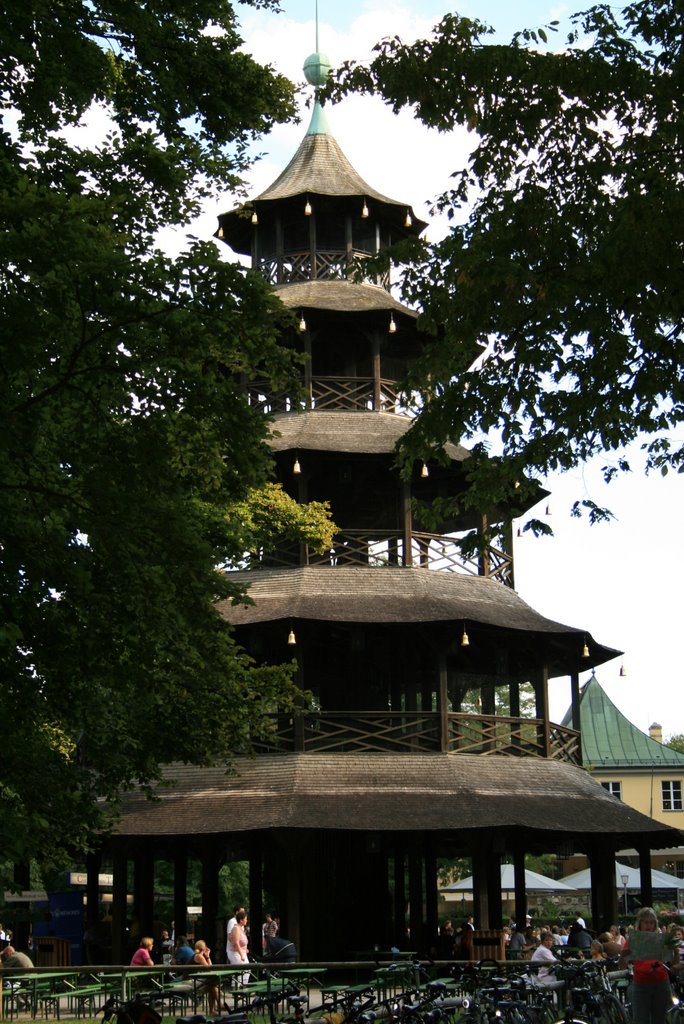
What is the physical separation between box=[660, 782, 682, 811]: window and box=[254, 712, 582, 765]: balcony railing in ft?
142

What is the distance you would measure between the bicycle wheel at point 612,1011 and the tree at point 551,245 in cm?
604

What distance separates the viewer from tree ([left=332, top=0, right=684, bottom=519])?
46.2ft

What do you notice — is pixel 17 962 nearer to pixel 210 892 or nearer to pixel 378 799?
pixel 210 892

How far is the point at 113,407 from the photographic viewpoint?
14.3m

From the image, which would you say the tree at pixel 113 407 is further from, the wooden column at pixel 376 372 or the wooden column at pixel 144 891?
the wooden column at pixel 376 372

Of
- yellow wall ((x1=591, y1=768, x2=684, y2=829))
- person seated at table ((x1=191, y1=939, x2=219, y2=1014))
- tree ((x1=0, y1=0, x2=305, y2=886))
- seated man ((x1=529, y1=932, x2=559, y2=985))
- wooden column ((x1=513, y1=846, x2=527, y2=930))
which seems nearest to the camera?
tree ((x1=0, y1=0, x2=305, y2=886))

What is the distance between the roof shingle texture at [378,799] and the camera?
89.6 ft

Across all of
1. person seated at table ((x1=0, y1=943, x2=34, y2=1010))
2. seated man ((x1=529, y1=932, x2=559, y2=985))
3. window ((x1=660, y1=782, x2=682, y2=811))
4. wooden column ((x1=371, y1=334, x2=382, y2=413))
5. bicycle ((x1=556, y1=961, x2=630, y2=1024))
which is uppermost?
wooden column ((x1=371, y1=334, x2=382, y2=413))

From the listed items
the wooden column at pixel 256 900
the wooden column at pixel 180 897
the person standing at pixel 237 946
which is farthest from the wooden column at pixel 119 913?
the person standing at pixel 237 946

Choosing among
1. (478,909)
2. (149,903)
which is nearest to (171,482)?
(478,909)

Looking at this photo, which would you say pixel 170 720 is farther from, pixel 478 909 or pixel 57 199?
pixel 478 909

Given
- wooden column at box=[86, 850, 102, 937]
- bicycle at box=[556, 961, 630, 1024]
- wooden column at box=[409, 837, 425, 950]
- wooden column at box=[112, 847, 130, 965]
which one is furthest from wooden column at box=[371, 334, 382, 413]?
bicycle at box=[556, 961, 630, 1024]

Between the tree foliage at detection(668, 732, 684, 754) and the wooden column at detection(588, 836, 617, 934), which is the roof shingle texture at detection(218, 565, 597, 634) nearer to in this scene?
the wooden column at detection(588, 836, 617, 934)

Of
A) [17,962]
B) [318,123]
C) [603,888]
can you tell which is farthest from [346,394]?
[17,962]
